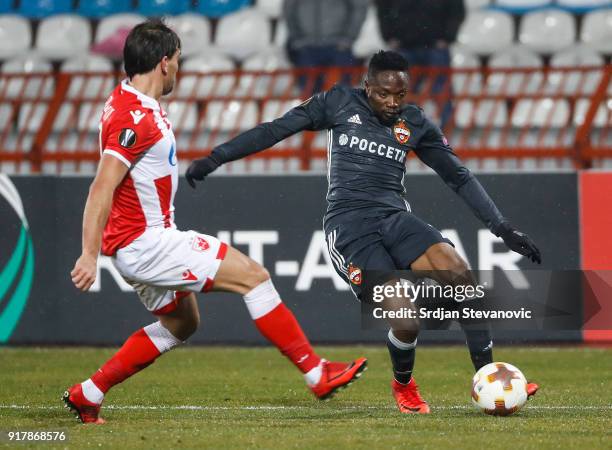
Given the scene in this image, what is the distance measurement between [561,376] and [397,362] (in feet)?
7.08

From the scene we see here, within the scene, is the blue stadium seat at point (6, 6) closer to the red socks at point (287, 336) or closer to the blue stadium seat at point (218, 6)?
the blue stadium seat at point (218, 6)

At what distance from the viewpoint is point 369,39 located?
1445 cm

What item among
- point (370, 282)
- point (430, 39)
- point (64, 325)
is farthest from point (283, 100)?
point (370, 282)

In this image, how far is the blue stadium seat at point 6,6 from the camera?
15.2 metres

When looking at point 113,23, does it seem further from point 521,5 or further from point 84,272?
point 84,272

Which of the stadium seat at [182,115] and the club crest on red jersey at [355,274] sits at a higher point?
the stadium seat at [182,115]

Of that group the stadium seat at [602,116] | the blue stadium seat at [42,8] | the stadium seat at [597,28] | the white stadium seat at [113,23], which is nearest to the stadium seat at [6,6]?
the blue stadium seat at [42,8]

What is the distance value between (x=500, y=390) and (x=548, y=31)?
8643 millimetres

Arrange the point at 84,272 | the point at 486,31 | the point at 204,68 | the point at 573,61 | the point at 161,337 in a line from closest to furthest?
the point at 84,272
the point at 161,337
the point at 573,61
the point at 204,68
the point at 486,31

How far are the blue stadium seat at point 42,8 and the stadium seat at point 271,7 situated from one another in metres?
2.43

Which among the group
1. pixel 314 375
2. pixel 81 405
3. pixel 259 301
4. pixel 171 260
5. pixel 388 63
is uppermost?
pixel 388 63

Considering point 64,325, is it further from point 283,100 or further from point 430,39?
point 430,39

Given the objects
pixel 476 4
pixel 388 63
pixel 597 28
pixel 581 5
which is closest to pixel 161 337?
pixel 388 63

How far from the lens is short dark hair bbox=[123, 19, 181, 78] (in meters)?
6.23
